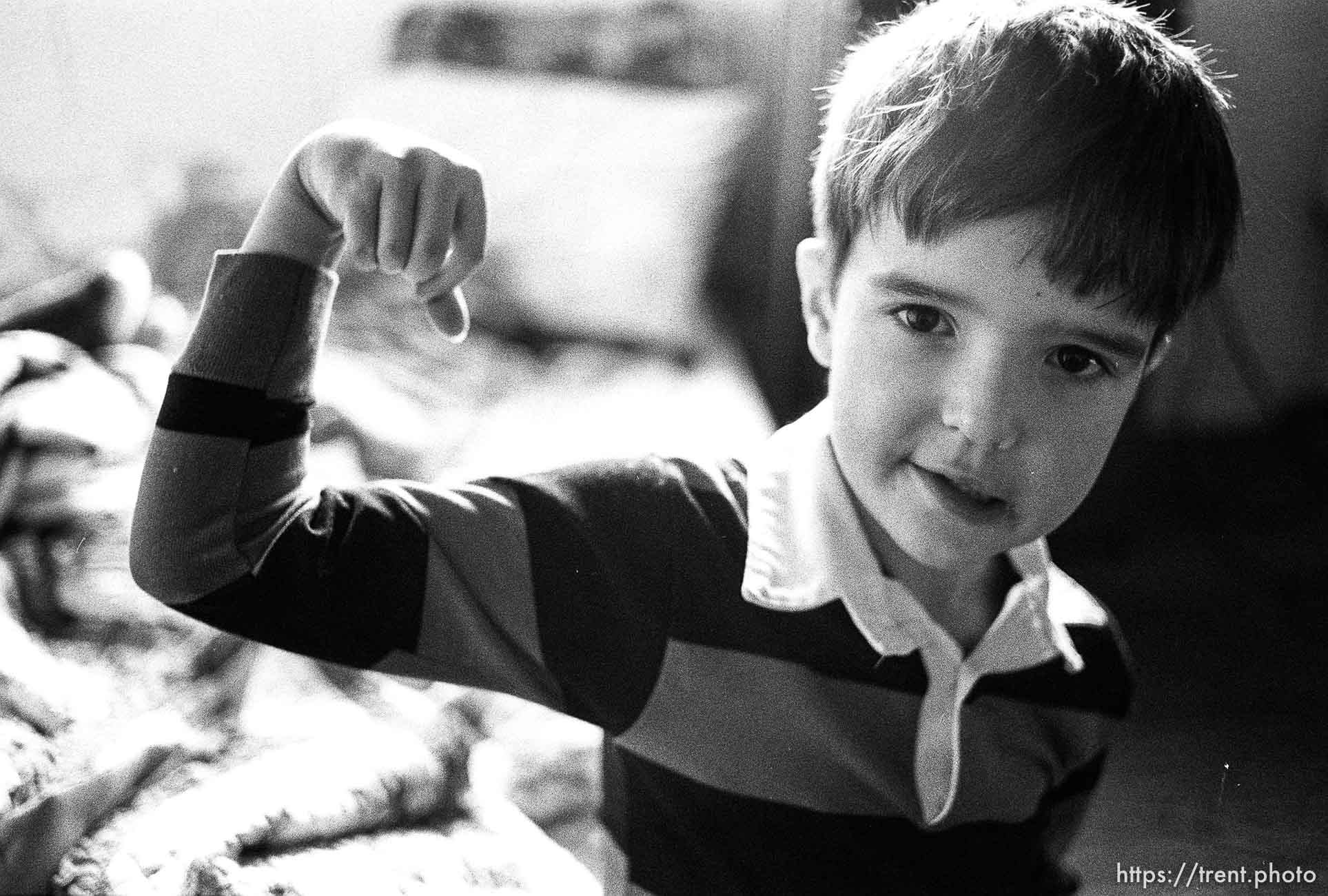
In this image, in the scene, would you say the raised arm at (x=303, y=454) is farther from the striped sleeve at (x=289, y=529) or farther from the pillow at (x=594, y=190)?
the pillow at (x=594, y=190)

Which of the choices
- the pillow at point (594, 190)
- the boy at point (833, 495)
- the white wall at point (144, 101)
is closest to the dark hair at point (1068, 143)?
the boy at point (833, 495)

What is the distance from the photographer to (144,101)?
2.31 ft

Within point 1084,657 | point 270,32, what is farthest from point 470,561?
point 270,32

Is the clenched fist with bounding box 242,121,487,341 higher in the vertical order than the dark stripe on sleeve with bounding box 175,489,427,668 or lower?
higher

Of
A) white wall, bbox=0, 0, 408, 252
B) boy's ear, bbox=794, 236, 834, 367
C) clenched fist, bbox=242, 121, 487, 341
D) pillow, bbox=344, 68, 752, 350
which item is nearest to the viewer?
clenched fist, bbox=242, 121, 487, 341

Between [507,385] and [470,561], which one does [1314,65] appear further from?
[507,385]

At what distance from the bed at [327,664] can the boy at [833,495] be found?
47 millimetres

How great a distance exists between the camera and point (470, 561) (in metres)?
0.44

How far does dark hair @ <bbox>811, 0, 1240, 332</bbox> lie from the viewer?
387 mm

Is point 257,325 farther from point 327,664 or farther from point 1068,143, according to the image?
point 1068,143

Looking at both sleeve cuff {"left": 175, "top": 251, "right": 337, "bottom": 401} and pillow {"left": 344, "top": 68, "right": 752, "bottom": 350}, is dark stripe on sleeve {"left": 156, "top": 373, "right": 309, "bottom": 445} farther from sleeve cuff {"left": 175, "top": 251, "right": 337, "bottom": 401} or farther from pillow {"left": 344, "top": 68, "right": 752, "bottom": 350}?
pillow {"left": 344, "top": 68, "right": 752, "bottom": 350}

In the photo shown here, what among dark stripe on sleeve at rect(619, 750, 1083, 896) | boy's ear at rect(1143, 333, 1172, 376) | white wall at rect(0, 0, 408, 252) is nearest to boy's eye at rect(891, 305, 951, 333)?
boy's ear at rect(1143, 333, 1172, 376)

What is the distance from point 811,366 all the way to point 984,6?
1.04 ft

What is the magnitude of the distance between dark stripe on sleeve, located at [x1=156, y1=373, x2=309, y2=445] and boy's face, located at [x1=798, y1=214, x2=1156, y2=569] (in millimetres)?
212
